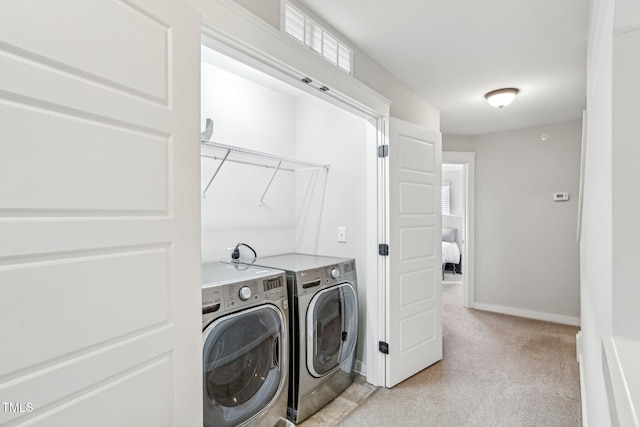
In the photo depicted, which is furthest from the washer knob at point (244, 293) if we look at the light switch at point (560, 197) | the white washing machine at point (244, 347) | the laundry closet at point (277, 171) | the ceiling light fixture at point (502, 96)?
the light switch at point (560, 197)

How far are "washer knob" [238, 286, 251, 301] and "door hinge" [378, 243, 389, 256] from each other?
1.14 m

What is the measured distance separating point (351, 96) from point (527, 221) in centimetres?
333

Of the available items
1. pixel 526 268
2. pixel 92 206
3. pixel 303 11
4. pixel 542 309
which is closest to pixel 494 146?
pixel 526 268

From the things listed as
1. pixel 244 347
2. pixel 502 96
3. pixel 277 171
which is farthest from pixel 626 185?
pixel 502 96

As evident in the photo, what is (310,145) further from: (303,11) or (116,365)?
(116,365)

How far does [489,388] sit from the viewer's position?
2.43 metres

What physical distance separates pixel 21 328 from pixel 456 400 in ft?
8.22

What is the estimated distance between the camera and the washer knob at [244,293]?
1658 mm

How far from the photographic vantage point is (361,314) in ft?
8.61

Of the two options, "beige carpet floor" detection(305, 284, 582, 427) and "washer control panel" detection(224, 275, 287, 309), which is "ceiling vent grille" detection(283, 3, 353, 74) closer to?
"washer control panel" detection(224, 275, 287, 309)

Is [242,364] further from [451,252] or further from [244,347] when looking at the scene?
[451,252]

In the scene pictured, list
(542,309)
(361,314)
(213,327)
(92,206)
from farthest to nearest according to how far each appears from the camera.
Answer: (542,309)
(361,314)
(213,327)
(92,206)

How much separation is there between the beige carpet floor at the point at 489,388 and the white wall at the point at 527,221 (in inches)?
23.2

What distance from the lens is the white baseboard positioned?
3859 mm
